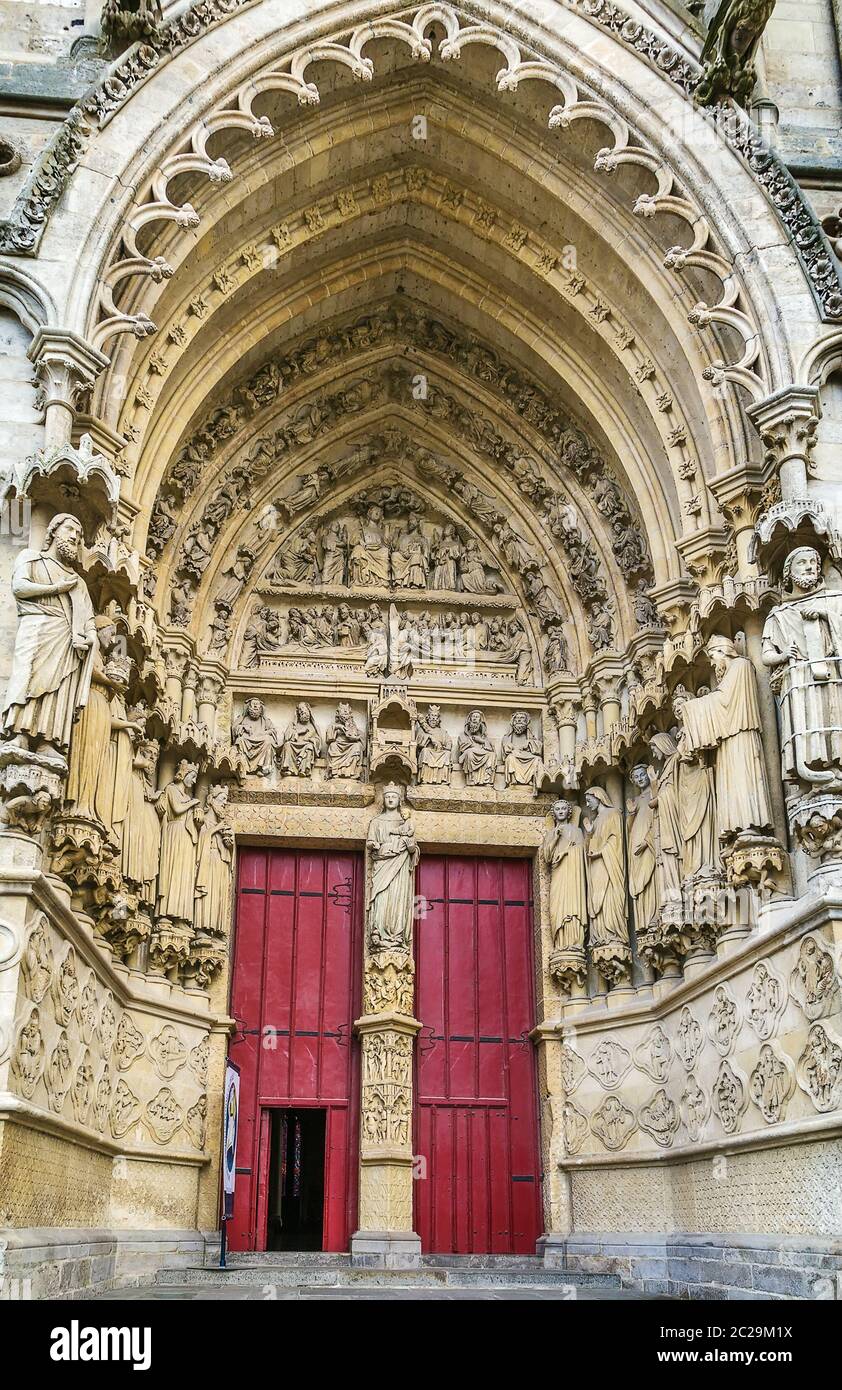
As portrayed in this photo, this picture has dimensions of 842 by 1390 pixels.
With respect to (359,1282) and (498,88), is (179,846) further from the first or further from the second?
(498,88)

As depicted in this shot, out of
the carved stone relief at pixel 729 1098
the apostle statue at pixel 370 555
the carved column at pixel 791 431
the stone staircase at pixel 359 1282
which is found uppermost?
the apostle statue at pixel 370 555

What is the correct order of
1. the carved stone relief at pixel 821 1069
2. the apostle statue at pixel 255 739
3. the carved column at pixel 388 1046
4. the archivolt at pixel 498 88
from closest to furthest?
the carved stone relief at pixel 821 1069, the archivolt at pixel 498 88, the carved column at pixel 388 1046, the apostle statue at pixel 255 739

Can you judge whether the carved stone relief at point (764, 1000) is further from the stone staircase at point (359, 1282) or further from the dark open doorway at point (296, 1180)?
the dark open doorway at point (296, 1180)

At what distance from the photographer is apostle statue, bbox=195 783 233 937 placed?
9094mm

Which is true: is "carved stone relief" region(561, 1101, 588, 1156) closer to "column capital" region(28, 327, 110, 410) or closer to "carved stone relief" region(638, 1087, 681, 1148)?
"carved stone relief" region(638, 1087, 681, 1148)

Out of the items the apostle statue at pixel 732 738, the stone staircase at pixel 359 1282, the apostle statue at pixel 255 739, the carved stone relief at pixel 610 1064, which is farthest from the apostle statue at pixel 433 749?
the stone staircase at pixel 359 1282

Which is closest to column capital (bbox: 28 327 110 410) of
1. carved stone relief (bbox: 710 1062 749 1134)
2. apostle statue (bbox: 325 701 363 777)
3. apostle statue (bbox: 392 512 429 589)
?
apostle statue (bbox: 325 701 363 777)

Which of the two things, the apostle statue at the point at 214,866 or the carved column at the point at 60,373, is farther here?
the apostle statue at the point at 214,866

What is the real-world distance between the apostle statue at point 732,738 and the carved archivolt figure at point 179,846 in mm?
3558

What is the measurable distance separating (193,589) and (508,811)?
118 inches

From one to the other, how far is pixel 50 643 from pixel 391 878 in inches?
146

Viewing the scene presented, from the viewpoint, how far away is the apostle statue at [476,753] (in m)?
10.0

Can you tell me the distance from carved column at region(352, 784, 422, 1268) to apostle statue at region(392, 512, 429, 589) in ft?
6.11
